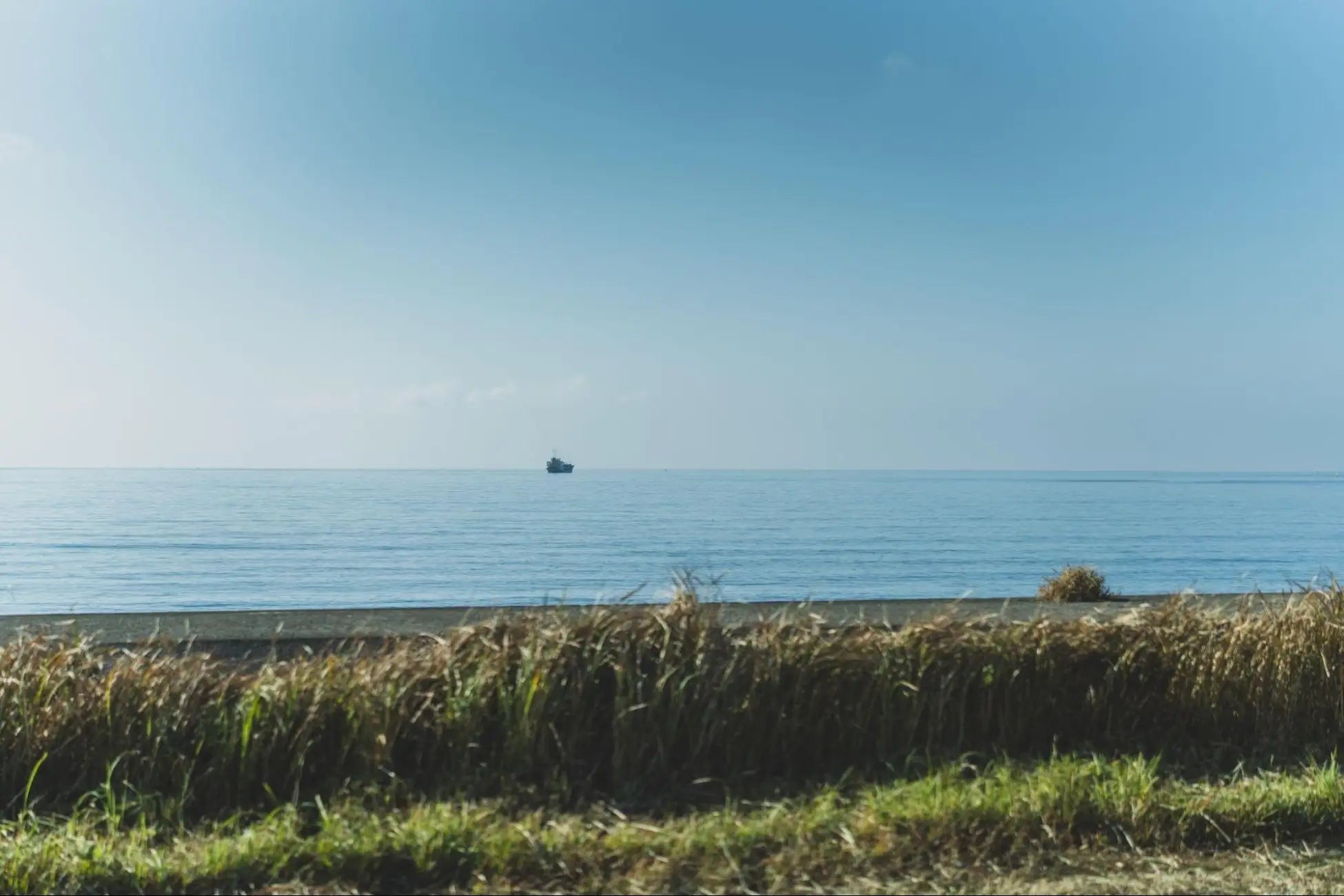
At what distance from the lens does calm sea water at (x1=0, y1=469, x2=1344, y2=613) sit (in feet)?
84.1

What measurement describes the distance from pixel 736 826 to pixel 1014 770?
1715 millimetres

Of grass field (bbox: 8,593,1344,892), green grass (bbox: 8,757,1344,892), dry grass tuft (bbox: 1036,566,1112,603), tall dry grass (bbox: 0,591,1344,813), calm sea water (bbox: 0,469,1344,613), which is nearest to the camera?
green grass (bbox: 8,757,1344,892)

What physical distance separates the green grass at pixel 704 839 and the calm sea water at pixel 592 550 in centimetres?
210

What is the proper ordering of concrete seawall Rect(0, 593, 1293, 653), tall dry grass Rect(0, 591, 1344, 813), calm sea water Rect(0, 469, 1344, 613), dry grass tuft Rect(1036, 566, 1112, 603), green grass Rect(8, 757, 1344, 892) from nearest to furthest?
green grass Rect(8, 757, 1344, 892)
tall dry grass Rect(0, 591, 1344, 813)
concrete seawall Rect(0, 593, 1293, 653)
dry grass tuft Rect(1036, 566, 1112, 603)
calm sea water Rect(0, 469, 1344, 613)

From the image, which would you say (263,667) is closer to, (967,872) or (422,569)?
(967,872)

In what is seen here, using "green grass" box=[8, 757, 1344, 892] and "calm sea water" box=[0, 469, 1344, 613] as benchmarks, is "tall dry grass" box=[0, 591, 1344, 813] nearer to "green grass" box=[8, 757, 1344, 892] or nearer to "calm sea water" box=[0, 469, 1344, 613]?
"green grass" box=[8, 757, 1344, 892]

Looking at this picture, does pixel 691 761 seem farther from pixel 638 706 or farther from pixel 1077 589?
pixel 1077 589

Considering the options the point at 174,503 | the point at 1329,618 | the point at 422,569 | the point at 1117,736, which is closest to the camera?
the point at 1117,736

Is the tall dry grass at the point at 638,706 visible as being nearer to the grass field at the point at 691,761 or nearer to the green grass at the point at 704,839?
the grass field at the point at 691,761

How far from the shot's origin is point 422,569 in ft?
101

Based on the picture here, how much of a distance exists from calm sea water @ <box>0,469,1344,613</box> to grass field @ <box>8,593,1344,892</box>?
121 centimetres

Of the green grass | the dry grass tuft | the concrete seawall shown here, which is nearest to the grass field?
the green grass

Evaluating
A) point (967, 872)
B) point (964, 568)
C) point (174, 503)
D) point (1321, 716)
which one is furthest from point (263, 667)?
point (174, 503)

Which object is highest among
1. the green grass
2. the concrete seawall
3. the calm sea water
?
the concrete seawall
